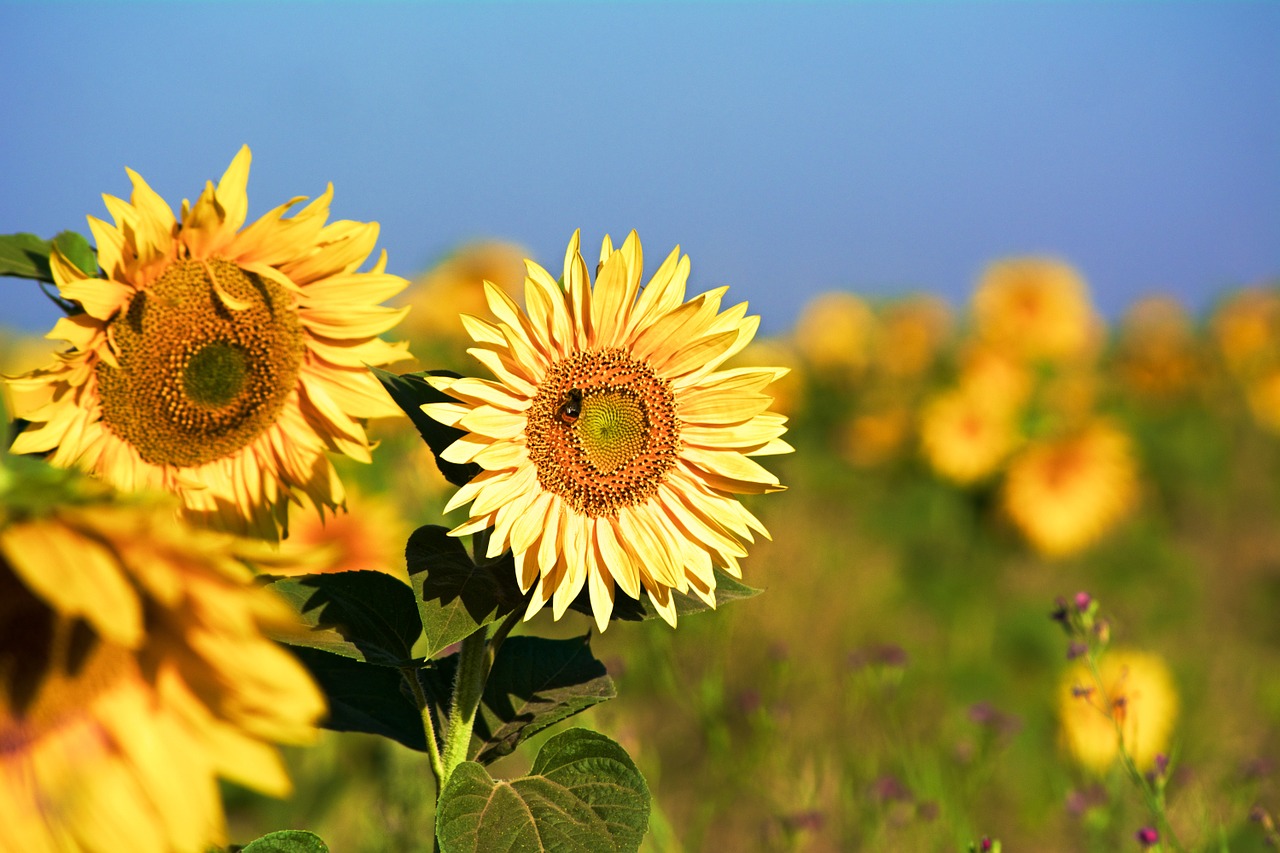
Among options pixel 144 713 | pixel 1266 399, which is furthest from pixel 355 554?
pixel 1266 399

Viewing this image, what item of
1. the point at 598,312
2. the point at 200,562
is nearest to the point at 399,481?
the point at 598,312

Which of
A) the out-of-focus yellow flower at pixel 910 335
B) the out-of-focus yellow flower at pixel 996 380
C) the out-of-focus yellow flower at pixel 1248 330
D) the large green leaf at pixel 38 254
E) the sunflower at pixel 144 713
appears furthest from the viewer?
the out-of-focus yellow flower at pixel 1248 330

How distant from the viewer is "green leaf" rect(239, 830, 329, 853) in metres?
1.12

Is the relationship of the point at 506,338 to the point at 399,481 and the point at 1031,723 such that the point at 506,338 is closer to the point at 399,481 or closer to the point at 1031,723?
the point at 399,481

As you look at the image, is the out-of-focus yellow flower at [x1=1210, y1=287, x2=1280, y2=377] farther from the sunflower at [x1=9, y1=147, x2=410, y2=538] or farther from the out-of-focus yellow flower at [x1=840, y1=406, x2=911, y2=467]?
the sunflower at [x1=9, y1=147, x2=410, y2=538]

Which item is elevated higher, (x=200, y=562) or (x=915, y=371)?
(x=915, y=371)

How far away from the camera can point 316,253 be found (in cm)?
148

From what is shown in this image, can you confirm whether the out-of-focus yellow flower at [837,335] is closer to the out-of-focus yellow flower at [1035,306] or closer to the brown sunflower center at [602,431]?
the out-of-focus yellow flower at [1035,306]

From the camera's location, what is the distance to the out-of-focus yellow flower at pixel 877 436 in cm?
743

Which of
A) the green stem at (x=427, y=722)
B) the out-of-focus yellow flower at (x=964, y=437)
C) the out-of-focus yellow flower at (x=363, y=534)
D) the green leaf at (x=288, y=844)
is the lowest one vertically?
the green leaf at (x=288, y=844)

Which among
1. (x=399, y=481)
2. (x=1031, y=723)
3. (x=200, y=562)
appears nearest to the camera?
(x=200, y=562)

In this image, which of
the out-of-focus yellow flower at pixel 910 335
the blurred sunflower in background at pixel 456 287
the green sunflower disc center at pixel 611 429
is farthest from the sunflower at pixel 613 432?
the out-of-focus yellow flower at pixel 910 335

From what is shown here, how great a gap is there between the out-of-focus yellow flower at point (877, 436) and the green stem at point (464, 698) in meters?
6.32

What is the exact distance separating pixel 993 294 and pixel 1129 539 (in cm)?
201
